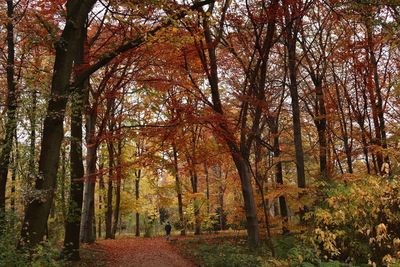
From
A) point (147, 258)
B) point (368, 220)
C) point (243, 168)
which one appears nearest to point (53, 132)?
point (368, 220)

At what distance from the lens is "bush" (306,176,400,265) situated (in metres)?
6.48

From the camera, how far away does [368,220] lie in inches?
267

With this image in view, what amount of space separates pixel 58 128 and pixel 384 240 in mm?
6602

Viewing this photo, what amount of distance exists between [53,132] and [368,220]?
6.31 metres

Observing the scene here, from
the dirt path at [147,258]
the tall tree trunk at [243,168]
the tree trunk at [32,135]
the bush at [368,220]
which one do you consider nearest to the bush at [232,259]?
the tall tree trunk at [243,168]

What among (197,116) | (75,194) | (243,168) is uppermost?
(197,116)

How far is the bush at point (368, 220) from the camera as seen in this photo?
6484 millimetres

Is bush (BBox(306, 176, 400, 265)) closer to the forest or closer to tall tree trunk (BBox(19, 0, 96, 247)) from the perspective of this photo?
the forest

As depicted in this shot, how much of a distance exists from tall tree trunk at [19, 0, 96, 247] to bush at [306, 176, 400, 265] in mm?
5261

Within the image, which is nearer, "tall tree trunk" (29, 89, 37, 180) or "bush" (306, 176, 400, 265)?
"bush" (306, 176, 400, 265)

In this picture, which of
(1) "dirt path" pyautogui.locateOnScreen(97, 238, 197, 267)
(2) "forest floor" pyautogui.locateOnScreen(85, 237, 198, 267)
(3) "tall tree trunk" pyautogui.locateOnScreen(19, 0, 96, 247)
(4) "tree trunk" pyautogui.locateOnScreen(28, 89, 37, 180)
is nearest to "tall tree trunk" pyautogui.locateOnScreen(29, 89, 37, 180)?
(4) "tree trunk" pyautogui.locateOnScreen(28, 89, 37, 180)

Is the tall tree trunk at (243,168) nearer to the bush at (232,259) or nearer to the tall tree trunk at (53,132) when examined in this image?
the bush at (232,259)

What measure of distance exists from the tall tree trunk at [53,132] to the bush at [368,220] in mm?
5261

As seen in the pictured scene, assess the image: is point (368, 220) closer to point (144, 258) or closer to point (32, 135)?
point (32, 135)
